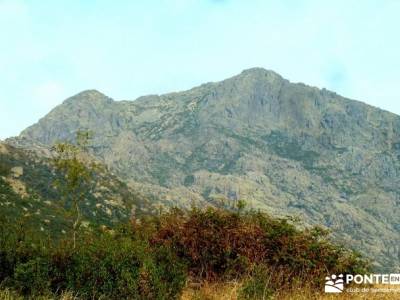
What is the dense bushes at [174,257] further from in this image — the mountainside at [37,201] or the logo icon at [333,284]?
the mountainside at [37,201]

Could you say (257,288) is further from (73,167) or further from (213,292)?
(73,167)

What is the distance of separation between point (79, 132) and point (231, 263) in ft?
68.2

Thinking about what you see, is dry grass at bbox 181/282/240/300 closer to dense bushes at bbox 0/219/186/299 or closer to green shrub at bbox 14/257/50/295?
dense bushes at bbox 0/219/186/299

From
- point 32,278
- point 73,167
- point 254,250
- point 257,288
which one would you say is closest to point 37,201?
point 73,167

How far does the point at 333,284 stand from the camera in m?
12.0

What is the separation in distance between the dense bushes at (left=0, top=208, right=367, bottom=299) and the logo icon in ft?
0.63

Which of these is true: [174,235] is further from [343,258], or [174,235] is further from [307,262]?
[343,258]

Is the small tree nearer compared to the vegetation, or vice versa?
the vegetation

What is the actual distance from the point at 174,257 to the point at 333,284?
406 cm

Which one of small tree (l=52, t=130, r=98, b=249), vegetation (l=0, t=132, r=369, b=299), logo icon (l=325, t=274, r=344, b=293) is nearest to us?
vegetation (l=0, t=132, r=369, b=299)

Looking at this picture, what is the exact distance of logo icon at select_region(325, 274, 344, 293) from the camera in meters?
11.8

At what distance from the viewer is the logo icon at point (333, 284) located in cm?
1178

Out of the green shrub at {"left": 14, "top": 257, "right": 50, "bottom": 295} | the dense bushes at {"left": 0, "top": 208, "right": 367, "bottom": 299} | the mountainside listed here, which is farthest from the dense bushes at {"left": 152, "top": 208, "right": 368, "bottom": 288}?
the mountainside


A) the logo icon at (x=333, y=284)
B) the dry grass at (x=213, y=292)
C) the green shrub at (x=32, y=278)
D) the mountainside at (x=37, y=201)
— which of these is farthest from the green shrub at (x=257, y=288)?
the mountainside at (x=37, y=201)
